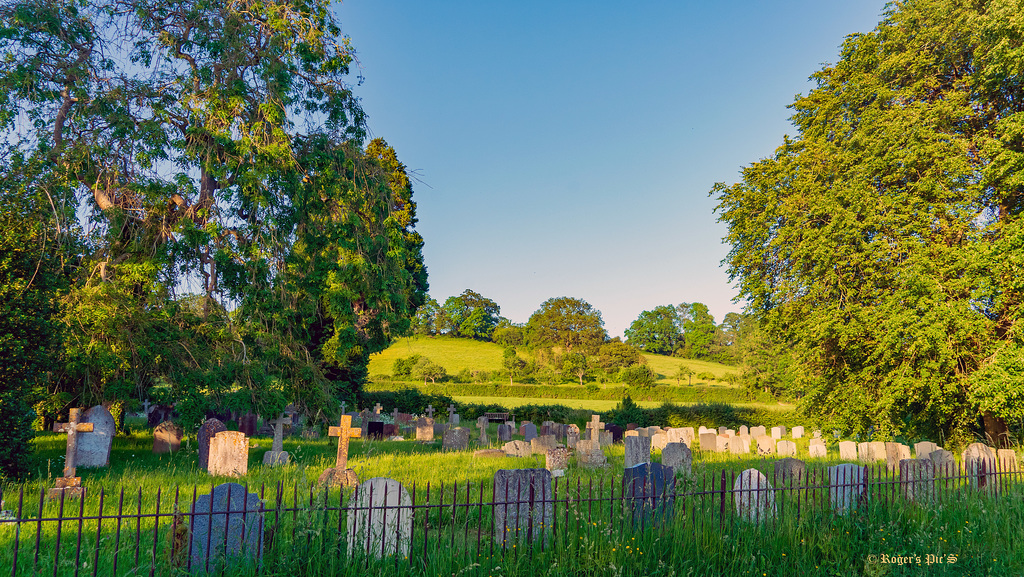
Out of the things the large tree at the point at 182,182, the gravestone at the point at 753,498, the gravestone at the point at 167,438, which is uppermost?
the large tree at the point at 182,182

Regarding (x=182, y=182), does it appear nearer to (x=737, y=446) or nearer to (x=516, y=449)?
(x=516, y=449)

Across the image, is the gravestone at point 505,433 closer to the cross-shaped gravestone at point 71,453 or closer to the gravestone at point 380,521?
the cross-shaped gravestone at point 71,453

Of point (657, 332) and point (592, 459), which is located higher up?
point (657, 332)

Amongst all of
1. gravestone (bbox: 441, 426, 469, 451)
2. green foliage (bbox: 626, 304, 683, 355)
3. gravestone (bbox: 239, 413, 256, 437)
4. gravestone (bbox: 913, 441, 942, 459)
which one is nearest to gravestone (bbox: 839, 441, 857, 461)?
gravestone (bbox: 913, 441, 942, 459)

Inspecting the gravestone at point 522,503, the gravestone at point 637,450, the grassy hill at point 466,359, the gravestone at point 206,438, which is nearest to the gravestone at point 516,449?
the gravestone at point 637,450

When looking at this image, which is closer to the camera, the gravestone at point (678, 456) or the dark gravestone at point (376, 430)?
the gravestone at point (678, 456)

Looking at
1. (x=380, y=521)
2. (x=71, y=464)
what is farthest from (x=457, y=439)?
(x=380, y=521)

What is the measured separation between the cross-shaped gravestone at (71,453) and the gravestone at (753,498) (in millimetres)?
7838

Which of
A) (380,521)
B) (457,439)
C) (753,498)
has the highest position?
(380,521)

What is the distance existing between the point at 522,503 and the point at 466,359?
66384 mm

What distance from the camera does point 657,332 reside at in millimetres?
99000

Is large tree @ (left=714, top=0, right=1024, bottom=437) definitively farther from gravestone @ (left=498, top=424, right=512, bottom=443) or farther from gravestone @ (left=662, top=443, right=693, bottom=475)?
gravestone @ (left=498, top=424, right=512, bottom=443)

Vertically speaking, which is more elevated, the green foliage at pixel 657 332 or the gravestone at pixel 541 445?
the green foliage at pixel 657 332

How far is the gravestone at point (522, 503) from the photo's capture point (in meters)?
5.80
